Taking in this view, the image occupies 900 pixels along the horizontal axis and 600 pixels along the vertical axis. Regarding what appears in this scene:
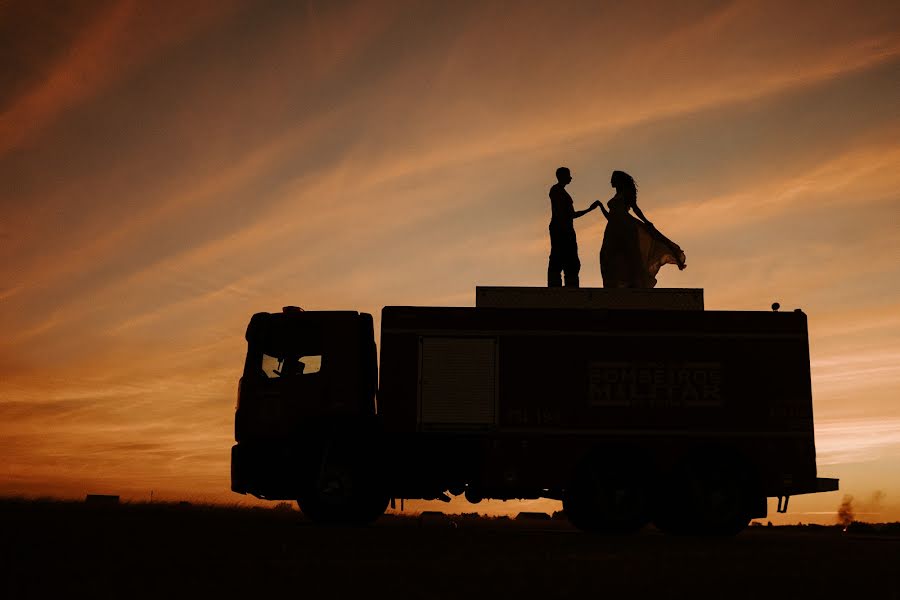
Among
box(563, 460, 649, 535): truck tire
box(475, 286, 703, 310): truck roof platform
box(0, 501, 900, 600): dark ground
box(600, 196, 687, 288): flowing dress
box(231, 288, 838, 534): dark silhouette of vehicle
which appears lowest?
box(0, 501, 900, 600): dark ground

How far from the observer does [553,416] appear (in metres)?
16.1

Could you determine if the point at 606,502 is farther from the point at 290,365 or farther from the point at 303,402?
the point at 290,365

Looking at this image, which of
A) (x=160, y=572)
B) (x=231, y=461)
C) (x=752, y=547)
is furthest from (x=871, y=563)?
(x=231, y=461)

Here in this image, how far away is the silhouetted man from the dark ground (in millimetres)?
5049

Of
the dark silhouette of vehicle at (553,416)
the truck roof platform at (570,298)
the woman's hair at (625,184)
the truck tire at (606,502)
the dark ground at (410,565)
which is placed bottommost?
the dark ground at (410,565)

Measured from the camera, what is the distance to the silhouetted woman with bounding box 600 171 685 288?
58.6 feet

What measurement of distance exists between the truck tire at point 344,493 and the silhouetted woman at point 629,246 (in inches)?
226

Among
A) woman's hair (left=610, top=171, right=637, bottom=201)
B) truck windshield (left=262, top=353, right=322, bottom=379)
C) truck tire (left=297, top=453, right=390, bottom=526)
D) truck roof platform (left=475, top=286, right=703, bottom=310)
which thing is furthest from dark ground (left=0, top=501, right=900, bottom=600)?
woman's hair (left=610, top=171, right=637, bottom=201)

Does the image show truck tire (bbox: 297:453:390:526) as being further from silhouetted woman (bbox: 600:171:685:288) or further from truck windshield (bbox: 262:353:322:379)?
silhouetted woman (bbox: 600:171:685:288)

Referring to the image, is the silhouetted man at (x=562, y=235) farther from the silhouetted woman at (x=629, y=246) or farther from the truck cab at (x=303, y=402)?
the truck cab at (x=303, y=402)

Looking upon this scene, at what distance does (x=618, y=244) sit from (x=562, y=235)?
1053 mm

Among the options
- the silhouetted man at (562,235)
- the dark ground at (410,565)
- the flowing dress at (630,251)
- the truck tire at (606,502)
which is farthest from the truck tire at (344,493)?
the flowing dress at (630,251)

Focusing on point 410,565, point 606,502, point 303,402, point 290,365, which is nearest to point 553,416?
point 606,502

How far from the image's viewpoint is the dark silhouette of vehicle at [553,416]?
16.0 meters
